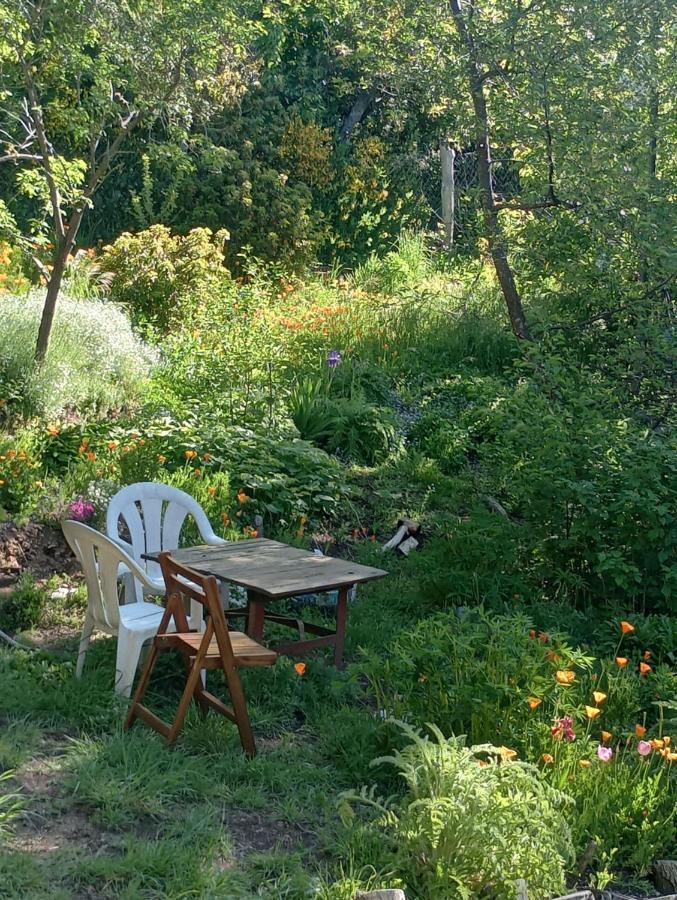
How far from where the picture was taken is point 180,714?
3.92 m

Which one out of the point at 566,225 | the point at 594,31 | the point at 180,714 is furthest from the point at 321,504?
the point at 594,31

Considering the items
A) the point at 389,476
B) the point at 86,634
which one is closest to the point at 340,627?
the point at 86,634

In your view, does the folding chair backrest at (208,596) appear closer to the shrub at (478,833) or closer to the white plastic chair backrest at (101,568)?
the white plastic chair backrest at (101,568)

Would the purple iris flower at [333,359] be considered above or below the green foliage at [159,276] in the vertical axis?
below

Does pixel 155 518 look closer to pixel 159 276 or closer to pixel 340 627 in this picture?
pixel 340 627

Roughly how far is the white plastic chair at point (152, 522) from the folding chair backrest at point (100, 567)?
55 cm

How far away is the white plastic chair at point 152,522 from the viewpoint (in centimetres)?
531

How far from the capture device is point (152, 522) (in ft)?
18.2

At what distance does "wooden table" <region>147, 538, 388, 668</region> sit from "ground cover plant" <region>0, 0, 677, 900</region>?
0.66ft

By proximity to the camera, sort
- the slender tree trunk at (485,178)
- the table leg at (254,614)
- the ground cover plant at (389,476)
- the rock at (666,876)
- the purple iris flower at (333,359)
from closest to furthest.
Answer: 1. the rock at (666,876)
2. the ground cover plant at (389,476)
3. the table leg at (254,614)
4. the slender tree trunk at (485,178)
5. the purple iris flower at (333,359)

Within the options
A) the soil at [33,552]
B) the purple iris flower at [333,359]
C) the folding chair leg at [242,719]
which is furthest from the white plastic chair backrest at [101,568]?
the purple iris flower at [333,359]

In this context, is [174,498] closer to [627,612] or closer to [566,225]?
[627,612]

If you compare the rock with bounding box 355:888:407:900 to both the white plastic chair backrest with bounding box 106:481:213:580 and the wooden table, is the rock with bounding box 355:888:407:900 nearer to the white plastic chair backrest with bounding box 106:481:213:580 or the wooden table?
the wooden table

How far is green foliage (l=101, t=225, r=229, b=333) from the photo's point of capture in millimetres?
10438
